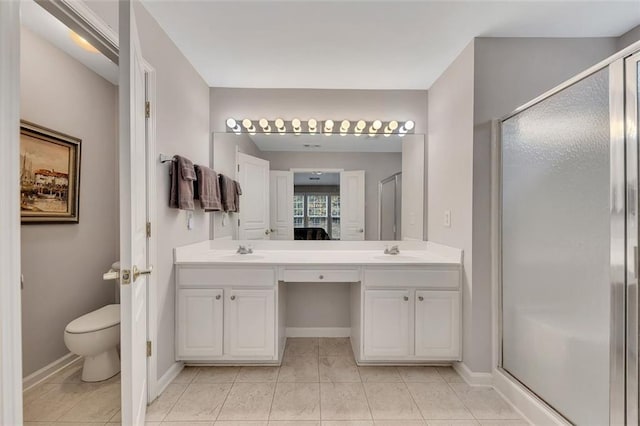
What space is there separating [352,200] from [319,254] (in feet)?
1.94

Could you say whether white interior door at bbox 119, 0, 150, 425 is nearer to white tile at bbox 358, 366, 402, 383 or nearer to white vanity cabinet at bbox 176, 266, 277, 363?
white vanity cabinet at bbox 176, 266, 277, 363

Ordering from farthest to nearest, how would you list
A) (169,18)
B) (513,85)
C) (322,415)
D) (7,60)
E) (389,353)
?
(389,353) < (513,85) < (169,18) < (322,415) < (7,60)

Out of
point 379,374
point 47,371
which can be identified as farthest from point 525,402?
point 47,371

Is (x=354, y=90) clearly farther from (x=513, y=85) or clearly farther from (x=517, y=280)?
(x=517, y=280)

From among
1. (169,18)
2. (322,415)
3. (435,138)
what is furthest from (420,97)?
(322,415)

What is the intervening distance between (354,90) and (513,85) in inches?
48.8

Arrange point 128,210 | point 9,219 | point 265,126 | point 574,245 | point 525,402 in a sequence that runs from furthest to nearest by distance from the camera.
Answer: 1. point 265,126
2. point 525,402
3. point 574,245
4. point 128,210
5. point 9,219

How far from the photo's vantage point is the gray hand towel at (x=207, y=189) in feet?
7.04

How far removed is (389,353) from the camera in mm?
2059

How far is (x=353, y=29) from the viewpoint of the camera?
1.80 meters

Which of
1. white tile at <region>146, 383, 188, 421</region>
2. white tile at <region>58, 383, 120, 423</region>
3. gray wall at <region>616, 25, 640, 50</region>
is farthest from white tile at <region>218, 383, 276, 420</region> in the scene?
gray wall at <region>616, 25, 640, 50</region>

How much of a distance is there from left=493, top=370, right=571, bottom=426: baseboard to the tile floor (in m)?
0.05

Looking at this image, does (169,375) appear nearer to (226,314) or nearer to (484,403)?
(226,314)

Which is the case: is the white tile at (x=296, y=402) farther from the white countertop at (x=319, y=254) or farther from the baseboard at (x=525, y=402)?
the baseboard at (x=525, y=402)
